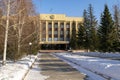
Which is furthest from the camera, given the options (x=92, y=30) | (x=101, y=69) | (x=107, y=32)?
(x=92, y=30)

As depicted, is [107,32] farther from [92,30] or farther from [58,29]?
[58,29]

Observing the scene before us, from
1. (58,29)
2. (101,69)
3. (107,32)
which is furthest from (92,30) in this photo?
(101,69)

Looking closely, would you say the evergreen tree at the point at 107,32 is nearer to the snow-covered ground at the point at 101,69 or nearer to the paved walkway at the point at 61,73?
the snow-covered ground at the point at 101,69

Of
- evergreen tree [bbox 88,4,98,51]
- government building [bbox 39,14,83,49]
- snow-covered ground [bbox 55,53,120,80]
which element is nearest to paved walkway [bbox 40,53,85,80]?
snow-covered ground [bbox 55,53,120,80]

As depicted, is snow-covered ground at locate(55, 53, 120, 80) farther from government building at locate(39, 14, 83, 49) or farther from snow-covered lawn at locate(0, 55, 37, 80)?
government building at locate(39, 14, 83, 49)

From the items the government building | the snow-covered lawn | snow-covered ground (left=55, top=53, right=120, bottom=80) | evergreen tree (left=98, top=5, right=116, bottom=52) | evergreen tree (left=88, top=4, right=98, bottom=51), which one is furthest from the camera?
the government building

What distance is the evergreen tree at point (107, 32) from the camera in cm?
6462

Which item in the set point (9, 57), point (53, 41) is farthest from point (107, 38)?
point (53, 41)

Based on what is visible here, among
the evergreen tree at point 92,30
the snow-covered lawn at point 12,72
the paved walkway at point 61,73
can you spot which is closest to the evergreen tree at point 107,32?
the evergreen tree at point 92,30

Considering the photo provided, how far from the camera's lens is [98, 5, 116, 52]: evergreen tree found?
64.6m

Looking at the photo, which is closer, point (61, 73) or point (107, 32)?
point (61, 73)

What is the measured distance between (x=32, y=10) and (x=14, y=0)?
9.35m

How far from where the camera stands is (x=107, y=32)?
6544cm

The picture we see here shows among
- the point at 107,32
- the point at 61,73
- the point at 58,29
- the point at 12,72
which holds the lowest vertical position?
the point at 61,73
